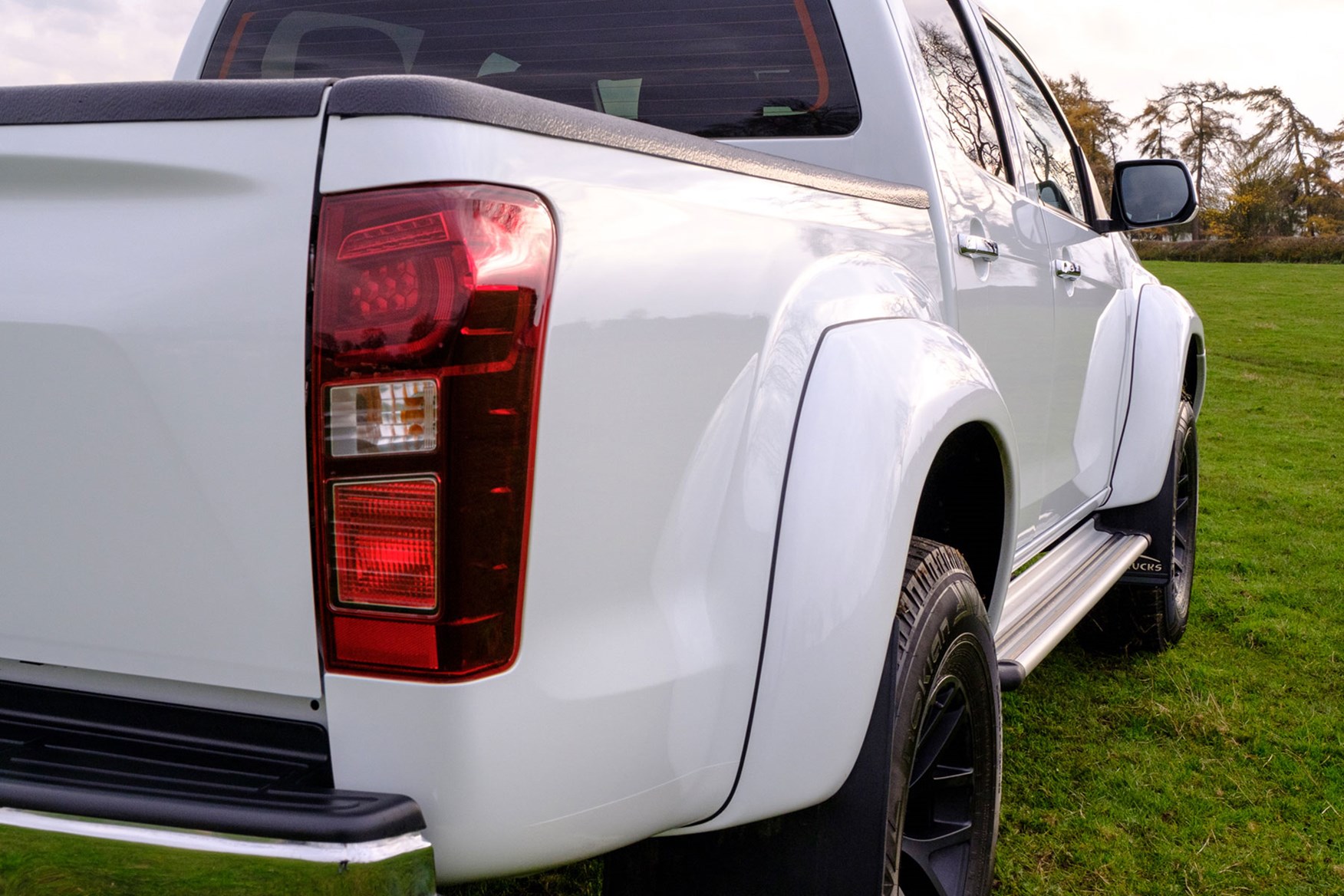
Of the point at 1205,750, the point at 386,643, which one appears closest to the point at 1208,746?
the point at 1205,750

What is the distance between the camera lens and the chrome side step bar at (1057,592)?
2.47 meters

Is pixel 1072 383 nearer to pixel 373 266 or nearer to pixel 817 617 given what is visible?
pixel 817 617

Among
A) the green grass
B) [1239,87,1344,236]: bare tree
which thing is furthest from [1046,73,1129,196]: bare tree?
the green grass

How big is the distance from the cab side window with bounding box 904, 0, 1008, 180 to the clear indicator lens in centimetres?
175

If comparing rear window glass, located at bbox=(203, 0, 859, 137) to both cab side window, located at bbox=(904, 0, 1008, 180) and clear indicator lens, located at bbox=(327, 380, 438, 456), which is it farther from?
clear indicator lens, located at bbox=(327, 380, 438, 456)

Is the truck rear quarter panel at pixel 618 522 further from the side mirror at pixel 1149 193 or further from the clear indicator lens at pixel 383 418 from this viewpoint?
the side mirror at pixel 1149 193

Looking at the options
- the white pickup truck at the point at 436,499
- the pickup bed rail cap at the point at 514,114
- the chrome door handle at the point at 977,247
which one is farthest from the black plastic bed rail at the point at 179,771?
the chrome door handle at the point at 977,247

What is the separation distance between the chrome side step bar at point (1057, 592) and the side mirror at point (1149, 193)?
1000 mm

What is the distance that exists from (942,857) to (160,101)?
1708 mm

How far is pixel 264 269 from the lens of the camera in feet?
3.85

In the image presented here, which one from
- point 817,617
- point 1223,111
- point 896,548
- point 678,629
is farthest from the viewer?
point 1223,111

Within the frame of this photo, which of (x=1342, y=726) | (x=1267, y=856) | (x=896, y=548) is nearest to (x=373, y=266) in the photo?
(x=896, y=548)

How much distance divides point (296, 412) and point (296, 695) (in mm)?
310

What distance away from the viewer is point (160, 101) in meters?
1.22
